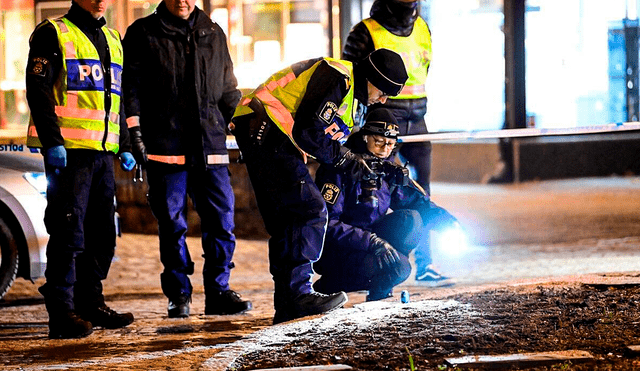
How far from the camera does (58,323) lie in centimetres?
684

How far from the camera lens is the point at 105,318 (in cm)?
713

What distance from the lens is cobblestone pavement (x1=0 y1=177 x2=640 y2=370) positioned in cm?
632

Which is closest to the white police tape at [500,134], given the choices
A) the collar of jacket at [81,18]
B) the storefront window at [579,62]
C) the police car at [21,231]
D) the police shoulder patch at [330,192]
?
the police shoulder patch at [330,192]

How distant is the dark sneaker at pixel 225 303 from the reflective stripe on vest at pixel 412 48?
1823 mm

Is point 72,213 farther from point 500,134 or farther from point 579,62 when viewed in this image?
point 579,62

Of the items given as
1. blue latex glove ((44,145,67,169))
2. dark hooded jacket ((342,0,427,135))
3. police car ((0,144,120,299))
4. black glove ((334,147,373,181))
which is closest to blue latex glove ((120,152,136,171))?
blue latex glove ((44,145,67,169))

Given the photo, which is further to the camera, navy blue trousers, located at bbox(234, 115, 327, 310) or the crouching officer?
navy blue trousers, located at bbox(234, 115, 327, 310)

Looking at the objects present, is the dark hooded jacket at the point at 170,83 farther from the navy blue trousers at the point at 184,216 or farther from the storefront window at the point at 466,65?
the storefront window at the point at 466,65

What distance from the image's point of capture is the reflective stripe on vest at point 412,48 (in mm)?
8266

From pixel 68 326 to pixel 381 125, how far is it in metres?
2.15

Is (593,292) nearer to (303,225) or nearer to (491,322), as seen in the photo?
(491,322)

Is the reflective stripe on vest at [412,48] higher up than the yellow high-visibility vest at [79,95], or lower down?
higher up

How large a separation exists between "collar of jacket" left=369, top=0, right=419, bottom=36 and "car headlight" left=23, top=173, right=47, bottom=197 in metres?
2.50

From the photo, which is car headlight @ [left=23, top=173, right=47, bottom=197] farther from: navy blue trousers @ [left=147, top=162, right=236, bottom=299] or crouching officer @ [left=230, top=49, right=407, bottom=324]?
crouching officer @ [left=230, top=49, right=407, bottom=324]
